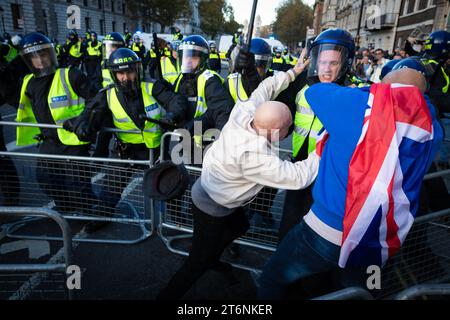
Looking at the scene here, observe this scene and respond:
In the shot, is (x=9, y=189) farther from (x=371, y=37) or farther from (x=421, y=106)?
(x=371, y=37)

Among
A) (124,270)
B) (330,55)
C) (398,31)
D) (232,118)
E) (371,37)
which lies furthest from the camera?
(371,37)

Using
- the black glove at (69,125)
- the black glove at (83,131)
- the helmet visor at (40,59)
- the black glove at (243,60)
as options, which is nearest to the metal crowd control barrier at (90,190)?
the black glove at (69,125)

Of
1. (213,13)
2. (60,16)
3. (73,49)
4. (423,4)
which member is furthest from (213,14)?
(73,49)

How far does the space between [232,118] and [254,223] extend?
1.53 metres

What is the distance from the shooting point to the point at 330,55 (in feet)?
7.66

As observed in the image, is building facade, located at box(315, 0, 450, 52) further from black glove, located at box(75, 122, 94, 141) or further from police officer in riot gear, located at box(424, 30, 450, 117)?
black glove, located at box(75, 122, 94, 141)

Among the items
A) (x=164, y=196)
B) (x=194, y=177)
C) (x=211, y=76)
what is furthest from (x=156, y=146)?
(x=164, y=196)

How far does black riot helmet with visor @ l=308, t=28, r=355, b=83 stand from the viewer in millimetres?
2334

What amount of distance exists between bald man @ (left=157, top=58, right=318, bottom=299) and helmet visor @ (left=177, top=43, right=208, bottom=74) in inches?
64.1

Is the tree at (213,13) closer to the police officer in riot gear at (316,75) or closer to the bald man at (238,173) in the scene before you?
the police officer in riot gear at (316,75)

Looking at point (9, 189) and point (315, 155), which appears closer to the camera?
point (315, 155)

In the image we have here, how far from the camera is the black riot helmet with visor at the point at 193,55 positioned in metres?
3.85

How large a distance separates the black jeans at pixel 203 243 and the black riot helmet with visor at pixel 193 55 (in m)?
2.11

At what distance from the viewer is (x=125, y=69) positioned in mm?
3393
